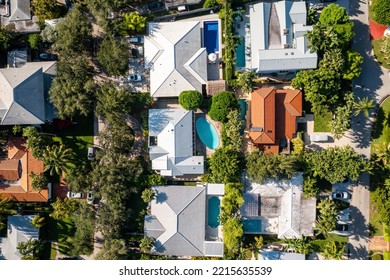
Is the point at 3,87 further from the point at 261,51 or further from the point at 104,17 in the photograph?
the point at 261,51

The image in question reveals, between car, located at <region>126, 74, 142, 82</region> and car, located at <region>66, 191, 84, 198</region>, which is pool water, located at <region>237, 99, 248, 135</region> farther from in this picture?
car, located at <region>66, 191, 84, 198</region>

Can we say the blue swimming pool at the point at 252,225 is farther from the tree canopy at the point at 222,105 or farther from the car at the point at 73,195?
the car at the point at 73,195

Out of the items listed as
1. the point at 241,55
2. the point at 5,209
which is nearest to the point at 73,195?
the point at 5,209

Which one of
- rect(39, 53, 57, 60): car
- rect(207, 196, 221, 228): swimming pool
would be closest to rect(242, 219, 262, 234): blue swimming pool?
rect(207, 196, 221, 228): swimming pool

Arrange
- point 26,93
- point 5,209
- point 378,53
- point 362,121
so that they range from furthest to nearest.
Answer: point 5,209, point 362,121, point 26,93, point 378,53

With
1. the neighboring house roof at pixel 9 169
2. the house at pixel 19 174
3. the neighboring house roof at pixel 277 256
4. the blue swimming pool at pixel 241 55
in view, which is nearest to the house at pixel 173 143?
the blue swimming pool at pixel 241 55

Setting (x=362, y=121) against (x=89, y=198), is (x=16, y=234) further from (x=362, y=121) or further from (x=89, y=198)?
(x=362, y=121)

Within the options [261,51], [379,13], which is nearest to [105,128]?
[261,51]
